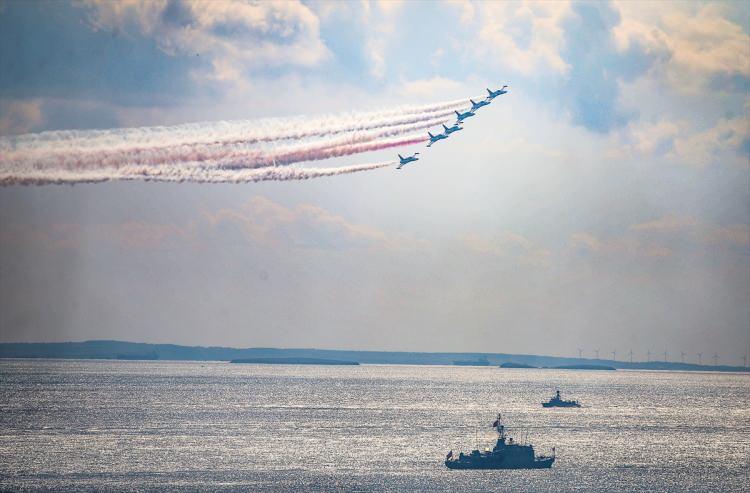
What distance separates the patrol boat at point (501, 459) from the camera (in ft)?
365

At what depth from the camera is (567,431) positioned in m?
158

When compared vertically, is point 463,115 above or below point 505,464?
above

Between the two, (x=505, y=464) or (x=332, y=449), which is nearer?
(x=505, y=464)

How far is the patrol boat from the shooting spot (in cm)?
11131

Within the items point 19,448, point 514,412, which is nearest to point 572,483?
point 19,448

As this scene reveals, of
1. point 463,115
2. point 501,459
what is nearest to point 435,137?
point 463,115

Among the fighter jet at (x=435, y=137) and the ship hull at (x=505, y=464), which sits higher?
the fighter jet at (x=435, y=137)

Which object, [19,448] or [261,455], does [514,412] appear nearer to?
[261,455]

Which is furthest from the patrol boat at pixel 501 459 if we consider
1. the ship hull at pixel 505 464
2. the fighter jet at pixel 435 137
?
the fighter jet at pixel 435 137

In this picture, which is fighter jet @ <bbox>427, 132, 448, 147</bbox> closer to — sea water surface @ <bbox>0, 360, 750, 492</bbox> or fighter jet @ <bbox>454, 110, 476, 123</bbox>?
fighter jet @ <bbox>454, 110, 476, 123</bbox>

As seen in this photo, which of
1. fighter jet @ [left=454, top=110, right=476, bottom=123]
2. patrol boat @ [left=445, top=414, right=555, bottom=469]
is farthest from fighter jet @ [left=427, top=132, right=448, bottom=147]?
patrol boat @ [left=445, top=414, right=555, bottom=469]

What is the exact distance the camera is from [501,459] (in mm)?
113812

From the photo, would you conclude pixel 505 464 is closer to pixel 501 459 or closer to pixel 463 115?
pixel 501 459

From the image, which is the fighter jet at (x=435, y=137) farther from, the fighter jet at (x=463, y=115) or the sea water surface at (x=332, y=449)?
the sea water surface at (x=332, y=449)
